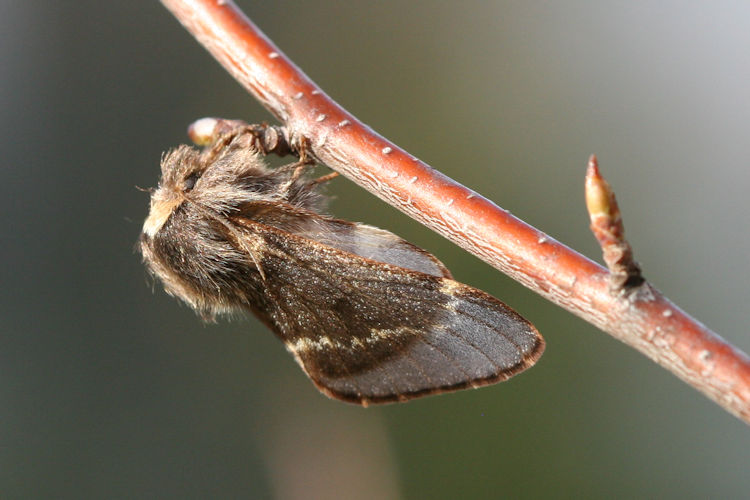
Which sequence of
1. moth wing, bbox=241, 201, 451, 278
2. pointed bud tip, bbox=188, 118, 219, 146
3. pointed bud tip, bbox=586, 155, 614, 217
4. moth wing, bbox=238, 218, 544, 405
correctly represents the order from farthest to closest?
pointed bud tip, bbox=188, 118, 219, 146 → moth wing, bbox=241, 201, 451, 278 → moth wing, bbox=238, 218, 544, 405 → pointed bud tip, bbox=586, 155, 614, 217

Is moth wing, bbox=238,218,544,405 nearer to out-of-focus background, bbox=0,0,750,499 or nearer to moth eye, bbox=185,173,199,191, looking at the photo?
moth eye, bbox=185,173,199,191

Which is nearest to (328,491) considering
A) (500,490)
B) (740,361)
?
(500,490)

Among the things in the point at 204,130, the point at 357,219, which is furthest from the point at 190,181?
the point at 357,219

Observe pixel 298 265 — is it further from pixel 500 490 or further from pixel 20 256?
pixel 20 256

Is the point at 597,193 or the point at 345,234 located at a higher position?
the point at 597,193

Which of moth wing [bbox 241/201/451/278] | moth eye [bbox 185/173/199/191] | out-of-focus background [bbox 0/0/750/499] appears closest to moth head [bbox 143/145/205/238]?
moth eye [bbox 185/173/199/191]

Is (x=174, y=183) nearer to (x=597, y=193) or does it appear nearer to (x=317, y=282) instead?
(x=317, y=282)
